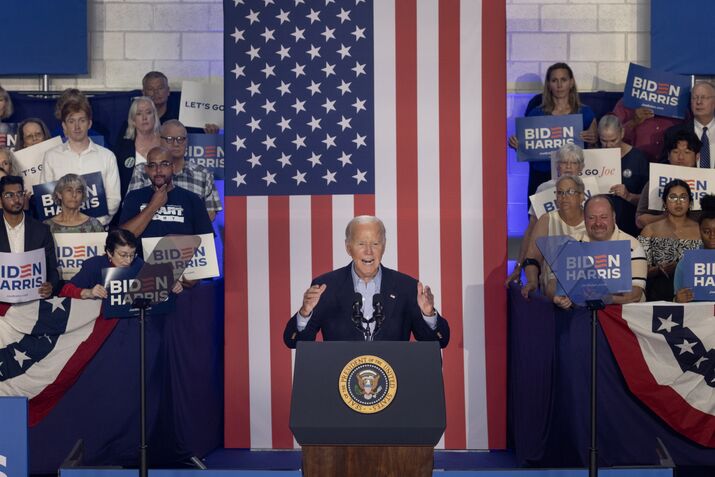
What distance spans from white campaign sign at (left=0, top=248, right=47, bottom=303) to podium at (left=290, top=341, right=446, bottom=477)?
262 cm

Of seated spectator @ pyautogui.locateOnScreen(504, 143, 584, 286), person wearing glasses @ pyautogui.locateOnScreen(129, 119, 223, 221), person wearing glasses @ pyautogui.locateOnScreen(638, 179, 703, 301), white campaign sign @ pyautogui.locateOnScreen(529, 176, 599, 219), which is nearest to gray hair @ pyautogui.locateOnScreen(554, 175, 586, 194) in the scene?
seated spectator @ pyautogui.locateOnScreen(504, 143, 584, 286)

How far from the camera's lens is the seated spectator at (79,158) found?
702 cm

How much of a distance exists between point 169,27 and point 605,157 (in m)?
3.53

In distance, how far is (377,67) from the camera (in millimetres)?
6848

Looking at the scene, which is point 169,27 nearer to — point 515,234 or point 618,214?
point 515,234

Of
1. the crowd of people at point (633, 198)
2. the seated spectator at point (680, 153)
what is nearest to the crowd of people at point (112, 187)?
the crowd of people at point (633, 198)

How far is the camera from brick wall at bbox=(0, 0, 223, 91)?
8.40 meters

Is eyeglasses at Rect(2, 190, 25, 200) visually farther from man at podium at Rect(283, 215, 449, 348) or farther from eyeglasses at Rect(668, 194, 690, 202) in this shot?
eyeglasses at Rect(668, 194, 690, 202)

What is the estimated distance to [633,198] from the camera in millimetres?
7078

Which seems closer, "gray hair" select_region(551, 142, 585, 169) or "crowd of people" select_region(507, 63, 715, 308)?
"crowd of people" select_region(507, 63, 715, 308)

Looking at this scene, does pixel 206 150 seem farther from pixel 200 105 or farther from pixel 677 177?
pixel 677 177

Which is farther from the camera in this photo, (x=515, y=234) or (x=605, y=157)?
(x=515, y=234)

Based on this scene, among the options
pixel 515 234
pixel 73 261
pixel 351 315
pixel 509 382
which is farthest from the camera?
pixel 515 234

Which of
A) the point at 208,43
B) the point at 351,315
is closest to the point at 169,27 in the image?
the point at 208,43
